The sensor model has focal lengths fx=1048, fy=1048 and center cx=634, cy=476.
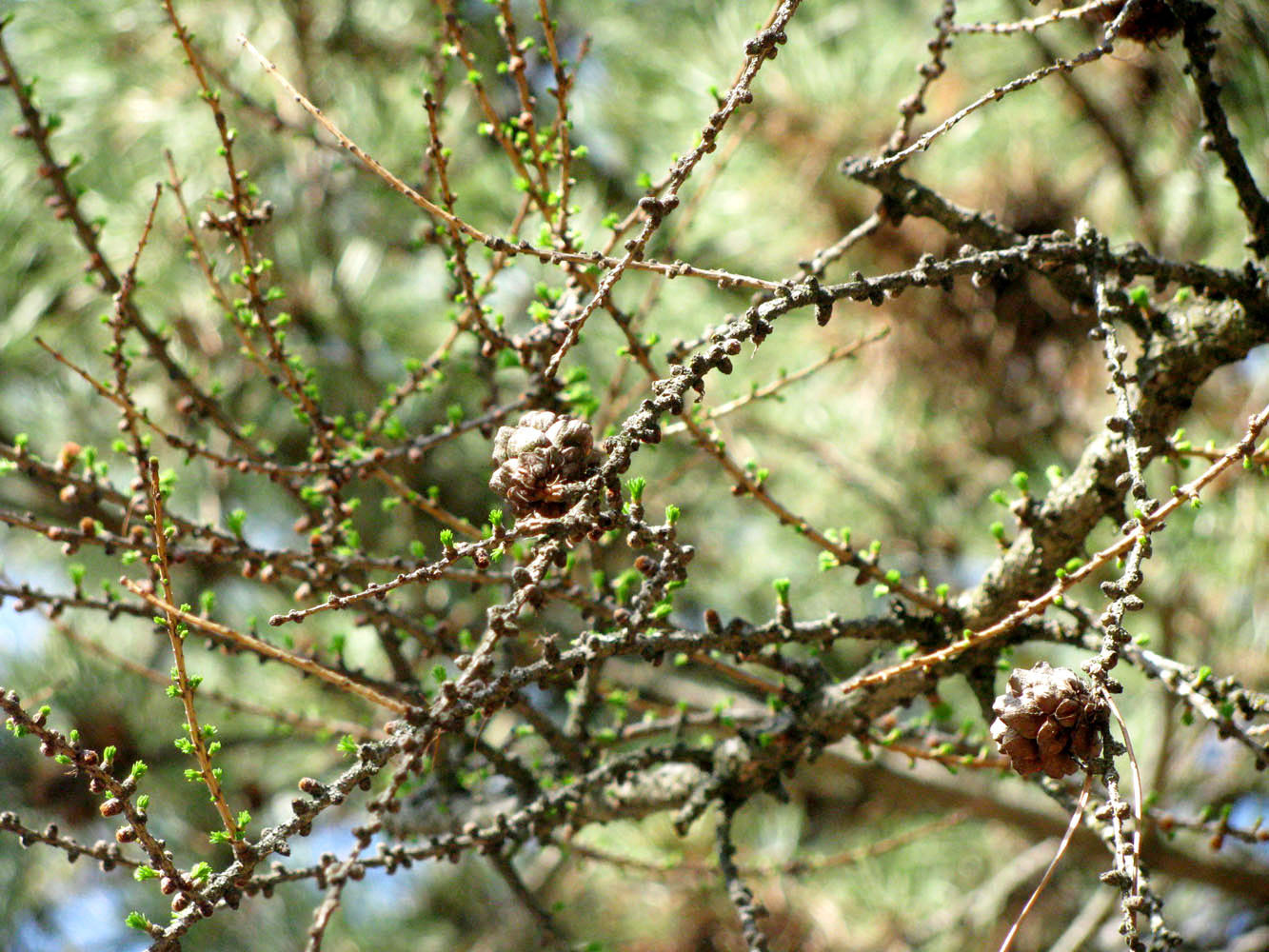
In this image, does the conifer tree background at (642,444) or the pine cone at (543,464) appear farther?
the conifer tree background at (642,444)

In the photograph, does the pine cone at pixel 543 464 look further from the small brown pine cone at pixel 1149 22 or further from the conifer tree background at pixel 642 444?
the small brown pine cone at pixel 1149 22

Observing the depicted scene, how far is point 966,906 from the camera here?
2.49 m

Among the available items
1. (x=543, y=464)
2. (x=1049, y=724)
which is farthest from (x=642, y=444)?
(x=1049, y=724)

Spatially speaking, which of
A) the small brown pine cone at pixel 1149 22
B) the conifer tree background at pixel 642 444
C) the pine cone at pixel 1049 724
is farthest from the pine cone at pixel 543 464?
the small brown pine cone at pixel 1149 22

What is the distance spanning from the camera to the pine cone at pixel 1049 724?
877mm

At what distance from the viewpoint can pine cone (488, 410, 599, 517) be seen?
34.6 inches

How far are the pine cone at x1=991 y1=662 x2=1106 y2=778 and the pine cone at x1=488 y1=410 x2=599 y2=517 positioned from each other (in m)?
0.43

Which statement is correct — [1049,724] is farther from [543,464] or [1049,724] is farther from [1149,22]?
[1149,22]

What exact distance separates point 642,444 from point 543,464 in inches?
28.6

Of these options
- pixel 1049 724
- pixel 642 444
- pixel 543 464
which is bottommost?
pixel 1049 724

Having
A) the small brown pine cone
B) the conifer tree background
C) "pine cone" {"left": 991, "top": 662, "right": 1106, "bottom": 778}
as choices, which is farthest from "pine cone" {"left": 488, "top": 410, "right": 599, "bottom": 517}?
the small brown pine cone

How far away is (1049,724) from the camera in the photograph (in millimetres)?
879

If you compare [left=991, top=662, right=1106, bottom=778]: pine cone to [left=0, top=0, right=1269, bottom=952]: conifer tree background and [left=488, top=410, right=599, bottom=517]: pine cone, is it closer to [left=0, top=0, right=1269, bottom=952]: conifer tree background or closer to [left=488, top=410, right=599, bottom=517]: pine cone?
[left=0, top=0, right=1269, bottom=952]: conifer tree background

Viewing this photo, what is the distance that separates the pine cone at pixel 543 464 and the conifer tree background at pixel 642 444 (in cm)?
23
